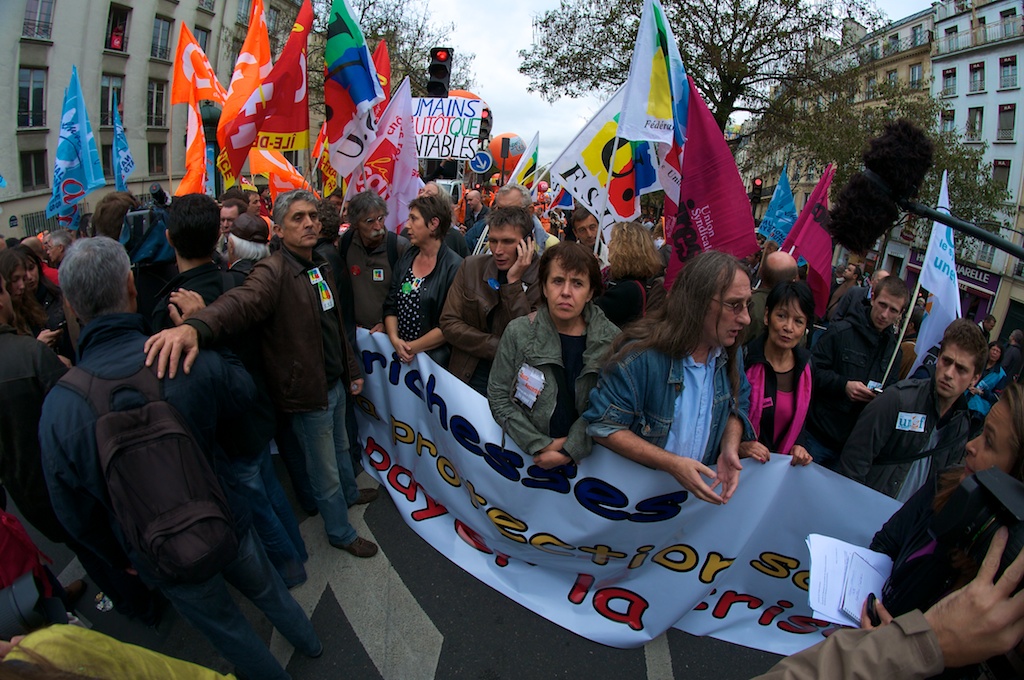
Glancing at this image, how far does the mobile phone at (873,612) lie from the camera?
1576 mm

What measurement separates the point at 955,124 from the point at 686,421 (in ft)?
133

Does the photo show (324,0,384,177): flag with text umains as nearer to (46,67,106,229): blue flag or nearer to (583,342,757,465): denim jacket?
(583,342,757,465): denim jacket

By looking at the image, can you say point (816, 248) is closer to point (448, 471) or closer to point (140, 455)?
point (448, 471)

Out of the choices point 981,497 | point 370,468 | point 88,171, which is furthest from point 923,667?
point 88,171

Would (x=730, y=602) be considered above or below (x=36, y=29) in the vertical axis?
below

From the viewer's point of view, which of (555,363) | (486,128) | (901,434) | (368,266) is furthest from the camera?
(486,128)

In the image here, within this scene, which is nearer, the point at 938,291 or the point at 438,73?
the point at 938,291

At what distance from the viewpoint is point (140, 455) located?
5.52 feet

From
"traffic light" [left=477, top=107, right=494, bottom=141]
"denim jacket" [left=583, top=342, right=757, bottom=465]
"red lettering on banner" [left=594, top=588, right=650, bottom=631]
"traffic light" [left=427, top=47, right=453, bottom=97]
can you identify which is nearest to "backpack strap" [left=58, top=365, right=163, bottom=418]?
"denim jacket" [left=583, top=342, right=757, bottom=465]

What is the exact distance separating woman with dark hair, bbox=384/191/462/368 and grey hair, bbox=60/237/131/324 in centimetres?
168

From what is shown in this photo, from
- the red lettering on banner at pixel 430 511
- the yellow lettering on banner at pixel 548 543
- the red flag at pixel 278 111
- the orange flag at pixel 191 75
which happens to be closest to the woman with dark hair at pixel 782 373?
the yellow lettering on banner at pixel 548 543

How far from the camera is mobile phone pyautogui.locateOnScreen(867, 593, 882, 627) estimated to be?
1.58 meters

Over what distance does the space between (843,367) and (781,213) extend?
168 inches

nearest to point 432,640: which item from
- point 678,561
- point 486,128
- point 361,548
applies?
point 361,548
